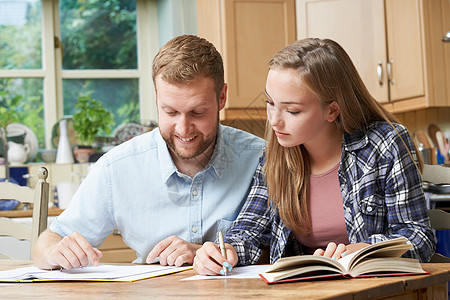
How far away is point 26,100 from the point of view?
409 centimetres

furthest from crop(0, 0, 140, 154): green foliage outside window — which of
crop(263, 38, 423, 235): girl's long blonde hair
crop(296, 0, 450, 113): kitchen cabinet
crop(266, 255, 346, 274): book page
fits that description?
crop(266, 255, 346, 274): book page

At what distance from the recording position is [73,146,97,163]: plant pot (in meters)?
3.84

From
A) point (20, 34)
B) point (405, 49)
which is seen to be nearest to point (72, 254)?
point (405, 49)

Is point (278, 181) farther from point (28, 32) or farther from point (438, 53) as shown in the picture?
point (28, 32)

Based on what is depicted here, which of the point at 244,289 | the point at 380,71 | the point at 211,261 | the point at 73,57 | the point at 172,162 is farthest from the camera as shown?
the point at 73,57

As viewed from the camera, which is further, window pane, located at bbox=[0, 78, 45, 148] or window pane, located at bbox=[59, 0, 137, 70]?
window pane, located at bbox=[59, 0, 137, 70]

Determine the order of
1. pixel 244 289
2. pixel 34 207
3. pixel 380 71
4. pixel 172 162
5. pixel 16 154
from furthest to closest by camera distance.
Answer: pixel 16 154
pixel 380 71
pixel 34 207
pixel 172 162
pixel 244 289

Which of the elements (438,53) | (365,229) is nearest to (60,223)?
(365,229)

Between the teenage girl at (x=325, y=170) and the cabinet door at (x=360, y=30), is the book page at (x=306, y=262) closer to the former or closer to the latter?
the teenage girl at (x=325, y=170)

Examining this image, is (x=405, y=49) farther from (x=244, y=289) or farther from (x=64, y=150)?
(x=244, y=289)

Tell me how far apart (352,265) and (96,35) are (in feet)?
11.4

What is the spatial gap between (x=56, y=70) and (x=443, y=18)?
8.35ft

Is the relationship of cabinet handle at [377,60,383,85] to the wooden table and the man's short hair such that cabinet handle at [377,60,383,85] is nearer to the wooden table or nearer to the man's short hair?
the man's short hair

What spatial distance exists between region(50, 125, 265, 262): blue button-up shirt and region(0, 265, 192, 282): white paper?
0.26 m
